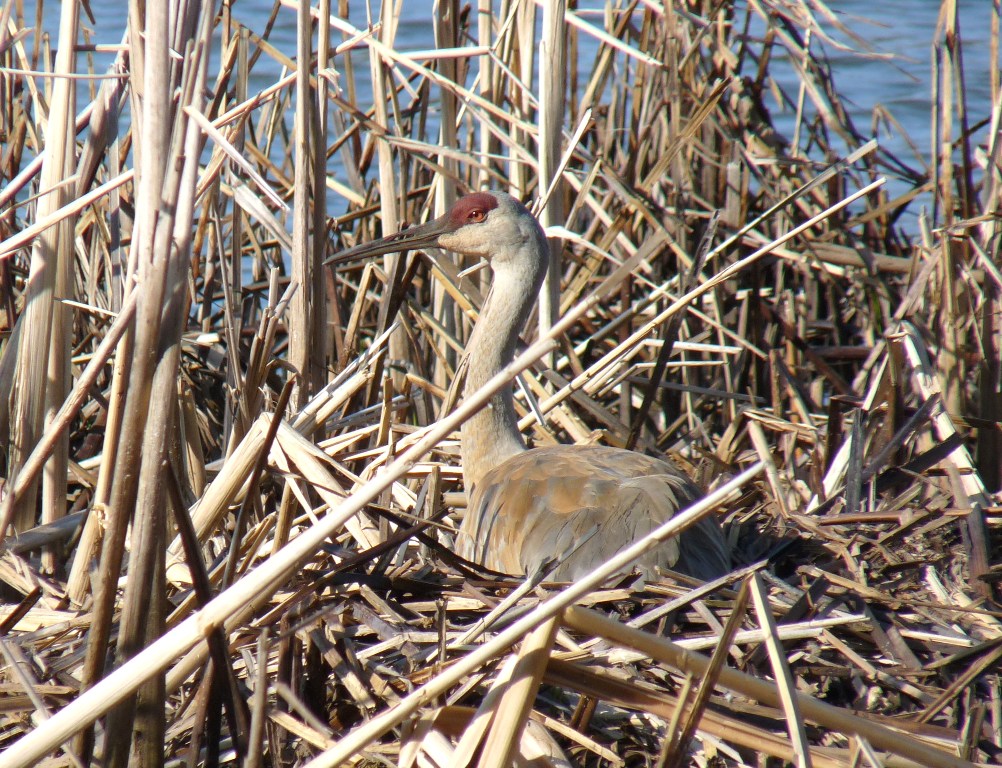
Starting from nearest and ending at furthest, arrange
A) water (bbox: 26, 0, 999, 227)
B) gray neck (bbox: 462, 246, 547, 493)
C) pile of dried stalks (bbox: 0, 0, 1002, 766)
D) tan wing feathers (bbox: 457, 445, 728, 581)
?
pile of dried stalks (bbox: 0, 0, 1002, 766) → tan wing feathers (bbox: 457, 445, 728, 581) → gray neck (bbox: 462, 246, 547, 493) → water (bbox: 26, 0, 999, 227)

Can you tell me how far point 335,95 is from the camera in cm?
328

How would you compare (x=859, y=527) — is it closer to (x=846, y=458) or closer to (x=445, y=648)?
(x=846, y=458)

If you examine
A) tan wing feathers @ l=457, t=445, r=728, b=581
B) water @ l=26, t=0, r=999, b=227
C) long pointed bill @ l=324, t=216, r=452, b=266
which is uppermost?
water @ l=26, t=0, r=999, b=227

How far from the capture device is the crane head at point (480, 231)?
3.29 m

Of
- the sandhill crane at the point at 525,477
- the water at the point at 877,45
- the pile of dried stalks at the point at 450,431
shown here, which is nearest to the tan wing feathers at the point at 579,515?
the sandhill crane at the point at 525,477

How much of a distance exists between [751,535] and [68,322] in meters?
1.99

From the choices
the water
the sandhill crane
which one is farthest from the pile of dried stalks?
the water

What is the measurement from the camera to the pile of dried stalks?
1702mm

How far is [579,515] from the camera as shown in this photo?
2.82 metres

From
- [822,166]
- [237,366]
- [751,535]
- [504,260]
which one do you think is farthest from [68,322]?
[822,166]

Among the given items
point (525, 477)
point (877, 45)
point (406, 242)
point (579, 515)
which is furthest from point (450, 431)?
point (877, 45)

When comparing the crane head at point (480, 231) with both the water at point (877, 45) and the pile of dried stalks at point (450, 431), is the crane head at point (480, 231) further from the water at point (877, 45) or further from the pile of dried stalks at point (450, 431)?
the water at point (877, 45)

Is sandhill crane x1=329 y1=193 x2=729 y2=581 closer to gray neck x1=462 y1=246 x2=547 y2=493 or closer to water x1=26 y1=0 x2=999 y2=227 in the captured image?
gray neck x1=462 y1=246 x2=547 y2=493

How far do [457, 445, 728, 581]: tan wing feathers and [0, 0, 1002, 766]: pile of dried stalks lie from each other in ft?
0.54
